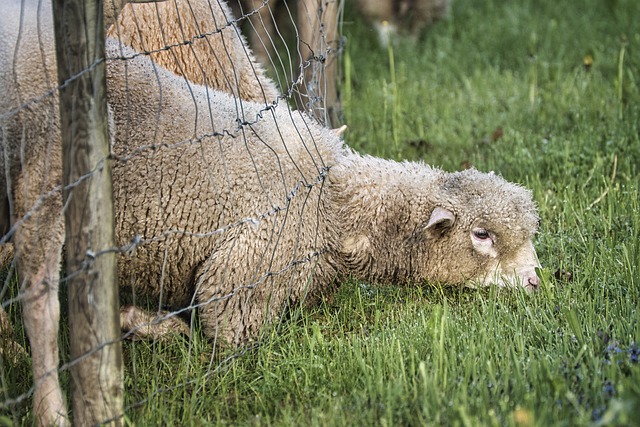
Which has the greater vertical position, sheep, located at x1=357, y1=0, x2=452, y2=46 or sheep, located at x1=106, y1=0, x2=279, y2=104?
sheep, located at x1=106, y1=0, x2=279, y2=104

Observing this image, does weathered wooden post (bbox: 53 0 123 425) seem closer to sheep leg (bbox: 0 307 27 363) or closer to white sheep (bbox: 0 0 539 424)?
white sheep (bbox: 0 0 539 424)

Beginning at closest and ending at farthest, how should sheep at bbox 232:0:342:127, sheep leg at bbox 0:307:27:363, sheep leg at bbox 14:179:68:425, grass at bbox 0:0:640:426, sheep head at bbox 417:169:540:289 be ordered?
1. grass at bbox 0:0:640:426
2. sheep leg at bbox 14:179:68:425
3. sheep leg at bbox 0:307:27:363
4. sheep head at bbox 417:169:540:289
5. sheep at bbox 232:0:342:127

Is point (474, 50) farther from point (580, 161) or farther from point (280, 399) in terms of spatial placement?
point (280, 399)

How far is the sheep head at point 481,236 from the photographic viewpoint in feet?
12.9

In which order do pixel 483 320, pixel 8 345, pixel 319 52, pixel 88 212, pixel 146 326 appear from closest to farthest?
pixel 88 212 < pixel 8 345 < pixel 483 320 < pixel 146 326 < pixel 319 52

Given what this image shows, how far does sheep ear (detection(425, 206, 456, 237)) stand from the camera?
12.4 feet

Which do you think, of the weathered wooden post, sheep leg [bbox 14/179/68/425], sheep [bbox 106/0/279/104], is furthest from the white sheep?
sheep [bbox 106/0/279/104]

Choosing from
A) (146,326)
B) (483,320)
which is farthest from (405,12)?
(146,326)

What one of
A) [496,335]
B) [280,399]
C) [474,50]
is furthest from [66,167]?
[474,50]

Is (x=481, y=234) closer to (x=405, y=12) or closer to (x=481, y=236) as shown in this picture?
(x=481, y=236)

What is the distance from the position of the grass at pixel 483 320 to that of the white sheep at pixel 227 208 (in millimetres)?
159

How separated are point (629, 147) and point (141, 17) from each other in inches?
119

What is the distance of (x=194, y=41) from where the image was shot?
4.39 m

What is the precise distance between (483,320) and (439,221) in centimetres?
56
